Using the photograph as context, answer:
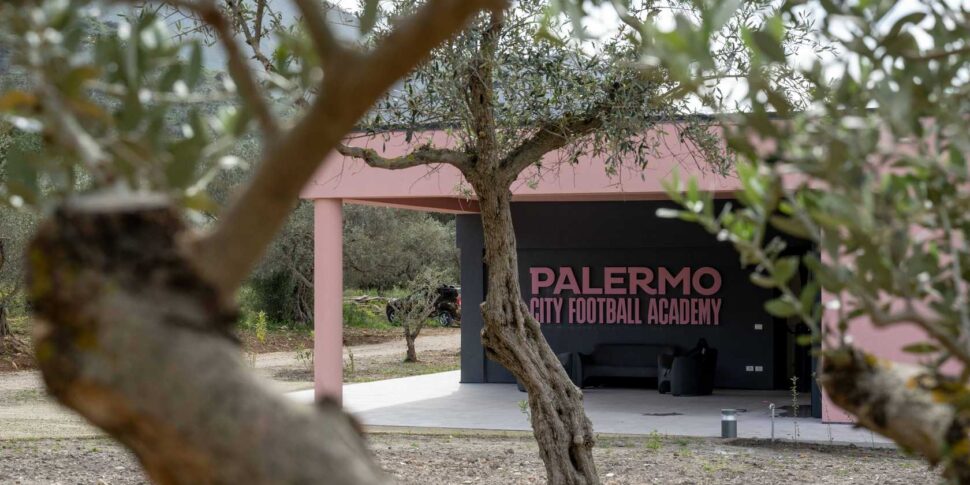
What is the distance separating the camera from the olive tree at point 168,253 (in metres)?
1.24

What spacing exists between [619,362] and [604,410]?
8.81 ft

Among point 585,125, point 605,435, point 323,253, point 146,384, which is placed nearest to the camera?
point 146,384

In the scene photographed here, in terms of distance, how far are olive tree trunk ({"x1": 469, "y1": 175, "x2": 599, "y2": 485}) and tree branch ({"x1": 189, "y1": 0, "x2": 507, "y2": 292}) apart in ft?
17.5

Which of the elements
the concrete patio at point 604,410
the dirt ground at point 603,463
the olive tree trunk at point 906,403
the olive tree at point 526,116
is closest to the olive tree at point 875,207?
the olive tree trunk at point 906,403

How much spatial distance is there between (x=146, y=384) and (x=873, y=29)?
1.36 m

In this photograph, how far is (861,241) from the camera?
1666 mm

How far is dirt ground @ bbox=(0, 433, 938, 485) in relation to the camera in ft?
28.0

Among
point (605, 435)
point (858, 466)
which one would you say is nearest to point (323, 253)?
point (605, 435)

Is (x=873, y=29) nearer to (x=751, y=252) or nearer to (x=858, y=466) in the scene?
(x=751, y=252)

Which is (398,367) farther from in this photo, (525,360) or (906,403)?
(906,403)

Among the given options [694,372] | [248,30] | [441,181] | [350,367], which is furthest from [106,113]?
[350,367]

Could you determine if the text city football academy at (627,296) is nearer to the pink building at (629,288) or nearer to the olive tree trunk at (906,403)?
the pink building at (629,288)

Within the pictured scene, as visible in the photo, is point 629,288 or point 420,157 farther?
point 629,288

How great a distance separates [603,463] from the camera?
926 cm
